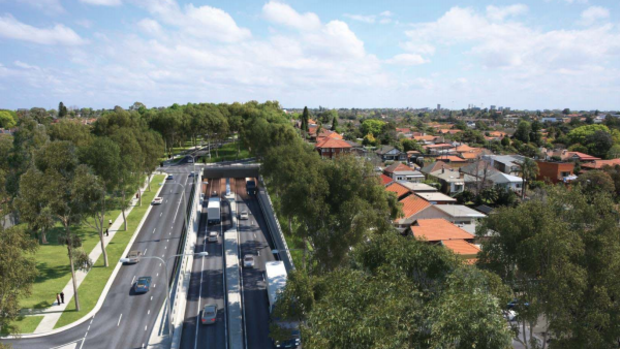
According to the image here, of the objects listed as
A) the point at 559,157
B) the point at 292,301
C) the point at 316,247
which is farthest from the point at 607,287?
the point at 559,157

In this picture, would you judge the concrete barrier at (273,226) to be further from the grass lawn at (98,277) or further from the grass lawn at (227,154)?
the grass lawn at (227,154)

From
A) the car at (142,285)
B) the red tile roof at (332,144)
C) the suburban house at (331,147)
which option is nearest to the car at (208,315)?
the car at (142,285)

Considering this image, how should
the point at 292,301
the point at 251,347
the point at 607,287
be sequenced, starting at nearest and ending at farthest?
the point at 607,287 → the point at 292,301 → the point at 251,347

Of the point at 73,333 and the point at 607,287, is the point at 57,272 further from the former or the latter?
the point at 607,287

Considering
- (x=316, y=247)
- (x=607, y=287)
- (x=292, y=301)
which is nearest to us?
(x=607, y=287)

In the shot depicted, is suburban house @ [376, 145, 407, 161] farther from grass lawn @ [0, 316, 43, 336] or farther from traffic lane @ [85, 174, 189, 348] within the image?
grass lawn @ [0, 316, 43, 336]

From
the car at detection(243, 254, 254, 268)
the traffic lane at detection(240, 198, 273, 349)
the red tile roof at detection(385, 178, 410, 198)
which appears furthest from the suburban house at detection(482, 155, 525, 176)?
the car at detection(243, 254, 254, 268)

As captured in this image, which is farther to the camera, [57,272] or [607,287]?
[57,272]
